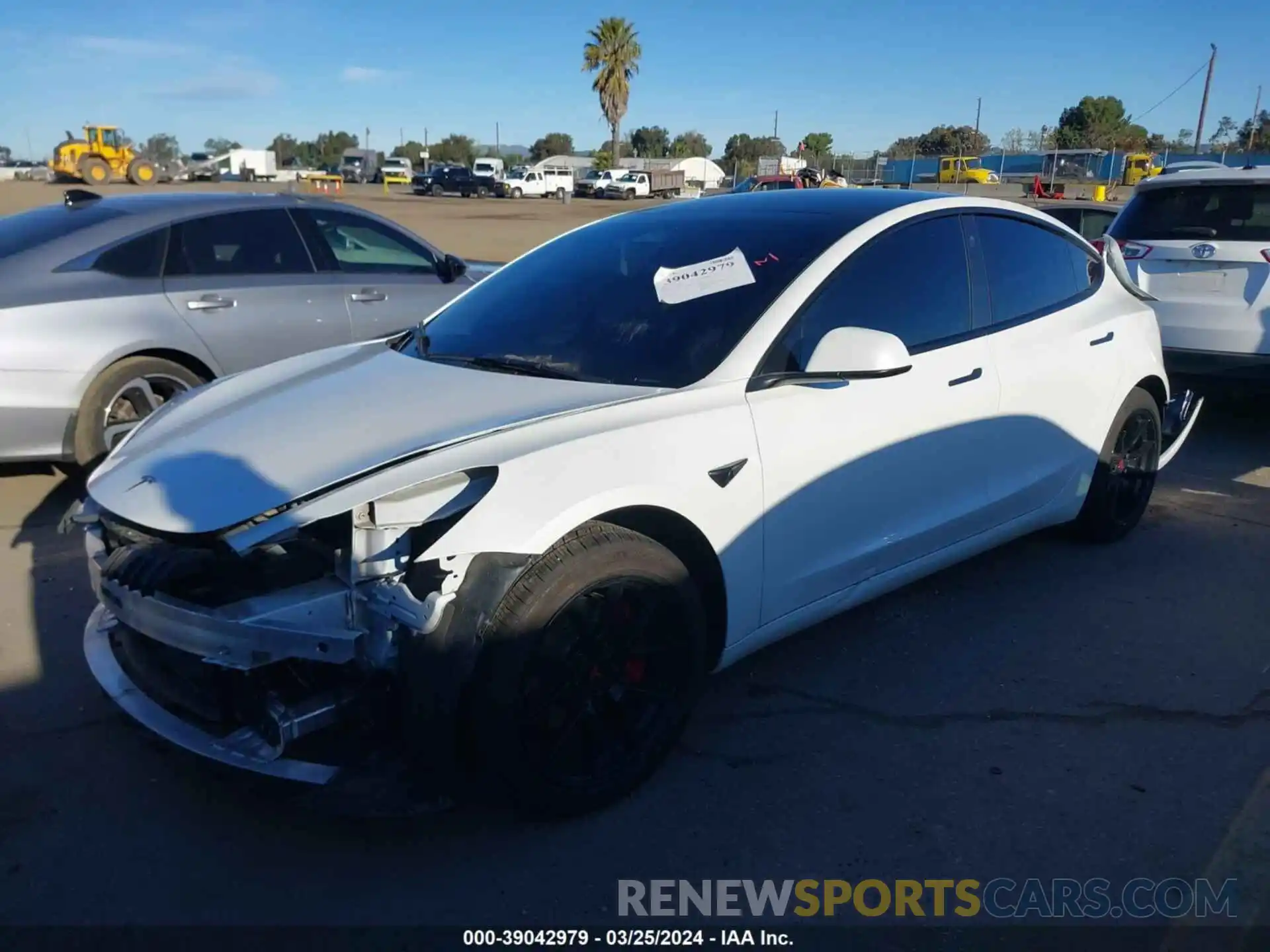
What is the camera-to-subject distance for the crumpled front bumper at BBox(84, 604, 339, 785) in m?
2.46

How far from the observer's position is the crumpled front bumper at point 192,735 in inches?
97.0

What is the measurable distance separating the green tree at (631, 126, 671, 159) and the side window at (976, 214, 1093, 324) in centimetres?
11457

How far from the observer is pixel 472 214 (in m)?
35.9

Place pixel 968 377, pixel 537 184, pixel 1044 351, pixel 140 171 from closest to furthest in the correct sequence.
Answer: pixel 968 377, pixel 1044 351, pixel 140 171, pixel 537 184

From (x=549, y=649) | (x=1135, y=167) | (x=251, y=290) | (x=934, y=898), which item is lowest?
(x=934, y=898)

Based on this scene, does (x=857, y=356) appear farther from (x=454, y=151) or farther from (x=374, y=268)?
(x=454, y=151)

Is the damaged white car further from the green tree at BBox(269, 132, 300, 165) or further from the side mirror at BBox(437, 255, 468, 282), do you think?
the green tree at BBox(269, 132, 300, 165)

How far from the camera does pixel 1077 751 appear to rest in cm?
329

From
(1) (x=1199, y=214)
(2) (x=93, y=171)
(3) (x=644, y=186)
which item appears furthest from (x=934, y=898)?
(3) (x=644, y=186)

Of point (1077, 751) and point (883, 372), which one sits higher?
point (883, 372)

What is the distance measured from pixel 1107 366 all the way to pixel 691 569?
260cm

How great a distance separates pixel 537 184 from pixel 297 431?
183 feet

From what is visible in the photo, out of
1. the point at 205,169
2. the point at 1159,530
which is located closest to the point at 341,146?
the point at 205,169

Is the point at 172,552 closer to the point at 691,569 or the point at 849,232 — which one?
the point at 691,569
